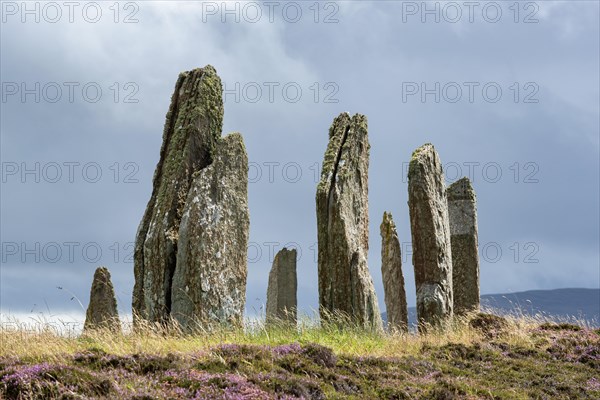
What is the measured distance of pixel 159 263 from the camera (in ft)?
65.2

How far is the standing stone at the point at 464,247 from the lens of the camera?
26.8 m

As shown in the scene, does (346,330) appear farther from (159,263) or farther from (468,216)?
(468,216)

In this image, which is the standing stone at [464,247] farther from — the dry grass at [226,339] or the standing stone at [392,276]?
the dry grass at [226,339]

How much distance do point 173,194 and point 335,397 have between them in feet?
30.7

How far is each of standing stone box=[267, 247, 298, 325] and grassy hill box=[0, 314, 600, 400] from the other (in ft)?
14.8

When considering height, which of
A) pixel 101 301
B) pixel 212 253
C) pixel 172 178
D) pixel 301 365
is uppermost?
pixel 172 178

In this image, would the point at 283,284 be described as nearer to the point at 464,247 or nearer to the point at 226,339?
the point at 464,247

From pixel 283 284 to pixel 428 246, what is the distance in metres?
4.63

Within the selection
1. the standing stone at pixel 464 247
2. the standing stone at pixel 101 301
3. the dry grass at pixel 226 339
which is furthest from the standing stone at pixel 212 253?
the standing stone at pixel 464 247

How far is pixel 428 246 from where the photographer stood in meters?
24.7

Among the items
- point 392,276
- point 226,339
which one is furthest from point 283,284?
point 226,339

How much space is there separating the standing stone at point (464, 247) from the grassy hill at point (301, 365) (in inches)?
173

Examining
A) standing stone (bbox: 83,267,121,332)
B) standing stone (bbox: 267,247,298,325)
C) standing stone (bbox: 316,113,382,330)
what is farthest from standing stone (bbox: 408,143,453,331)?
standing stone (bbox: 83,267,121,332)

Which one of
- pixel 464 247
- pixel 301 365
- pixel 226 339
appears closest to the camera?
pixel 301 365
